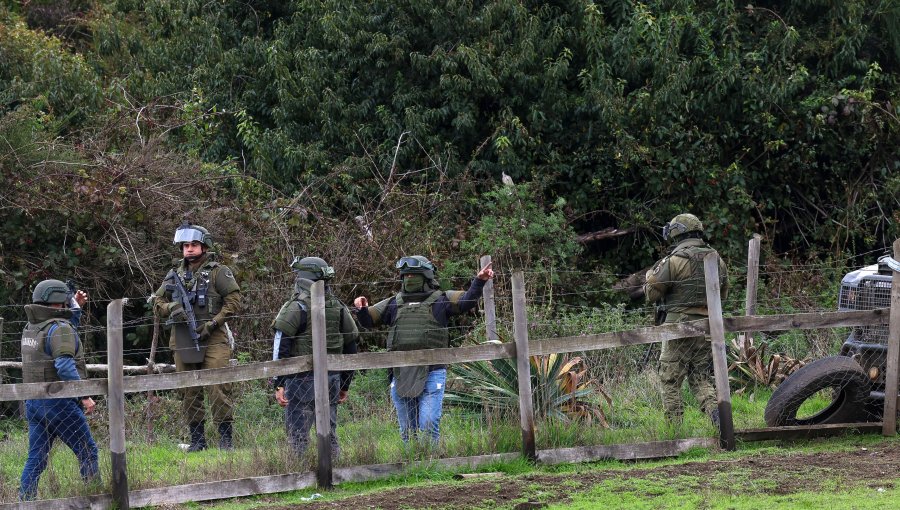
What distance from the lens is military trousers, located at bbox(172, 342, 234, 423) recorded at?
9734 mm

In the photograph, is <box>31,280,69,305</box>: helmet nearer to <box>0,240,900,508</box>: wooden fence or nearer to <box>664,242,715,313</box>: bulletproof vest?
<box>0,240,900,508</box>: wooden fence

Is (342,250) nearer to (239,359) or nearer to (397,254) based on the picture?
(397,254)

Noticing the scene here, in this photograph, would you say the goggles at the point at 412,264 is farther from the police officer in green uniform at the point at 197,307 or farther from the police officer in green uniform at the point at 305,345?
the police officer in green uniform at the point at 197,307

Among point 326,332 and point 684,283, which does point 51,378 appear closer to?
point 326,332

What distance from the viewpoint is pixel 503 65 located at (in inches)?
653

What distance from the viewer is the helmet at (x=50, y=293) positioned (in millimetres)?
8148

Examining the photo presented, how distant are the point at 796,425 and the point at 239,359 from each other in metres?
5.62

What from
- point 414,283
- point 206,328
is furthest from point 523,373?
point 206,328

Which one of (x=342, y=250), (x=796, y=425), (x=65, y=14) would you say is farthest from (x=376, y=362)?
Answer: (x=65, y=14)

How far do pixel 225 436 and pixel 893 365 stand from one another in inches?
217

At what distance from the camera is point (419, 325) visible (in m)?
9.19

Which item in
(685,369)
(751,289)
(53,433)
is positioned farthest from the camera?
(751,289)

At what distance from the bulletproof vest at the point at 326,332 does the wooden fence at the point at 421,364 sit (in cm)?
55

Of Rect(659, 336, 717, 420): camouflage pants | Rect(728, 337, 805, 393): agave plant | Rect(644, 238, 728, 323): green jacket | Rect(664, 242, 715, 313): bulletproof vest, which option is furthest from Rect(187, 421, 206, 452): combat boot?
Rect(728, 337, 805, 393): agave plant
